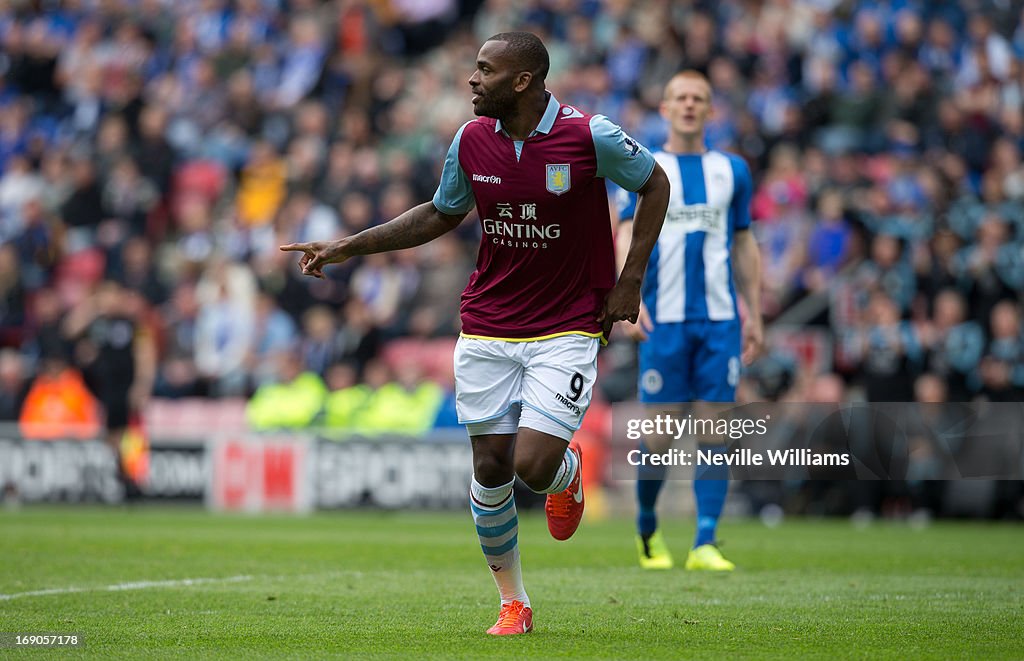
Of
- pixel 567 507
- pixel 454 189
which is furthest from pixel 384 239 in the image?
pixel 567 507

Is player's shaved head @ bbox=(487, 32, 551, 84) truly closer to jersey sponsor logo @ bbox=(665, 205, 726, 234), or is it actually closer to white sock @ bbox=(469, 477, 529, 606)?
white sock @ bbox=(469, 477, 529, 606)

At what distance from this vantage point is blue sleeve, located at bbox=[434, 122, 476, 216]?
6.41 meters

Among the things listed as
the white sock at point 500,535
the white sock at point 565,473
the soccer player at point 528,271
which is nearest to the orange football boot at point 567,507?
the white sock at point 565,473

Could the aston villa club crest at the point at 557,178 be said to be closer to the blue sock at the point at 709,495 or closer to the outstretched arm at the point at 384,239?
the outstretched arm at the point at 384,239

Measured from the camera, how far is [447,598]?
7605 millimetres

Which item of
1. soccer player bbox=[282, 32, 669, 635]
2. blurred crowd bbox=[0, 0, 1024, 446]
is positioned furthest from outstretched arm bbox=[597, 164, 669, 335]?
blurred crowd bbox=[0, 0, 1024, 446]

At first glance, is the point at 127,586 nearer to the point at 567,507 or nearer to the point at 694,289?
the point at 567,507

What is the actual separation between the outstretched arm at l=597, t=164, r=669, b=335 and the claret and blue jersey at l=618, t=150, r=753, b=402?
10.0ft

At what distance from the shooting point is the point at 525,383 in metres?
6.25

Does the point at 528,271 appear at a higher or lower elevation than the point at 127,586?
higher

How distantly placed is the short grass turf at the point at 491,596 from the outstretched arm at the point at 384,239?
1546 mm

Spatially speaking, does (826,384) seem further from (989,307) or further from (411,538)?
(411,538)

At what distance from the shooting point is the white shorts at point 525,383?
20.2ft

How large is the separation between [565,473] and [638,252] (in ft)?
3.24
